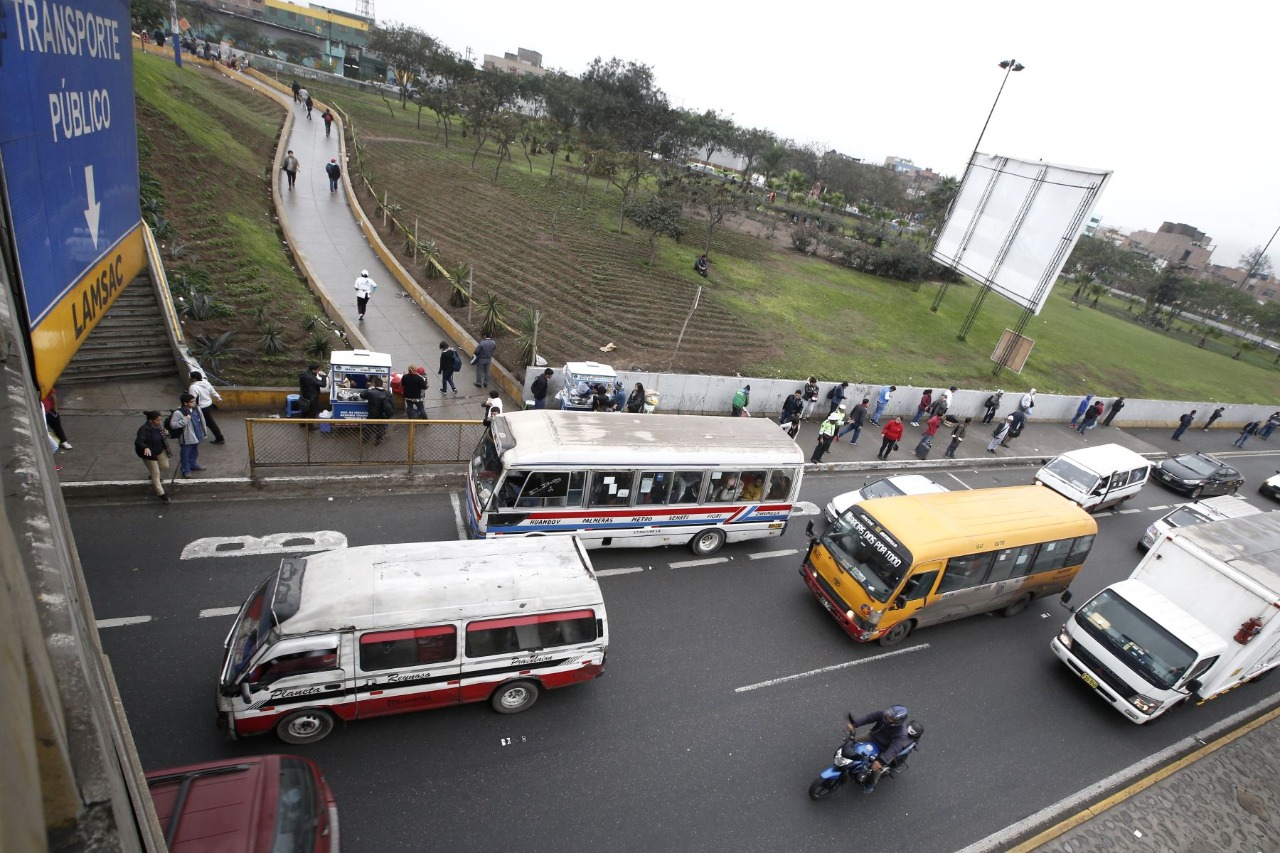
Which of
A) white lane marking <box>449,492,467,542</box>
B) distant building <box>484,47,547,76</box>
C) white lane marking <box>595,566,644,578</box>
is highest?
distant building <box>484,47,547,76</box>

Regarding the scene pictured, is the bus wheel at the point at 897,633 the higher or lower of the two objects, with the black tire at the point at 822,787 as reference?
higher

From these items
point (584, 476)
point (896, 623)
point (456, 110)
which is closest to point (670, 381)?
point (584, 476)

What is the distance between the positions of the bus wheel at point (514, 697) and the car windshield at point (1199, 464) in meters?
23.7

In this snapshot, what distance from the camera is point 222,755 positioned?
23.4 feet

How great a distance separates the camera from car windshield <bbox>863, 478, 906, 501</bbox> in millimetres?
13969

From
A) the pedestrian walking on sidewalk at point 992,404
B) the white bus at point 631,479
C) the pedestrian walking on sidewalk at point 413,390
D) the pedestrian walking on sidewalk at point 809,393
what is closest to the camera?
the white bus at point 631,479

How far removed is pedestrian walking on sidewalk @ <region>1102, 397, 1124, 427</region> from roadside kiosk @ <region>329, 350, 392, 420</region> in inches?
1102

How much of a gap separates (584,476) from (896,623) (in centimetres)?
583

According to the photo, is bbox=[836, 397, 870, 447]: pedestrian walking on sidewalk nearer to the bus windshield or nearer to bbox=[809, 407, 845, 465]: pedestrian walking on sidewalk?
bbox=[809, 407, 845, 465]: pedestrian walking on sidewalk

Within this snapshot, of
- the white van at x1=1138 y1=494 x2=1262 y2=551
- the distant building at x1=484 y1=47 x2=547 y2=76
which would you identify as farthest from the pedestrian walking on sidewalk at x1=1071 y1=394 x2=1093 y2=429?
the distant building at x1=484 y1=47 x2=547 y2=76

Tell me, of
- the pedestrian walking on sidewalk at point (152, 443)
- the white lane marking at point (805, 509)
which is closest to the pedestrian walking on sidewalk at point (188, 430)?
the pedestrian walking on sidewalk at point (152, 443)

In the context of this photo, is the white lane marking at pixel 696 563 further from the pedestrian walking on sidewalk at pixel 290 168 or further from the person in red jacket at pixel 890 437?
the pedestrian walking on sidewalk at pixel 290 168

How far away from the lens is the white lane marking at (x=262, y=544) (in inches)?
390

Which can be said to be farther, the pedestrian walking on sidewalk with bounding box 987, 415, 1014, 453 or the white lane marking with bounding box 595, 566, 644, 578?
the pedestrian walking on sidewalk with bounding box 987, 415, 1014, 453
